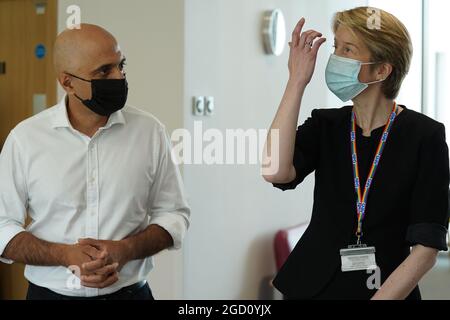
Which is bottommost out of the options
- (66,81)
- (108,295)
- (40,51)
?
(108,295)

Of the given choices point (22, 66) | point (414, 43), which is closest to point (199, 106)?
point (22, 66)

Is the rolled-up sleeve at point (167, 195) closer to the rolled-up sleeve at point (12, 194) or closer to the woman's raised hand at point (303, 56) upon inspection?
the rolled-up sleeve at point (12, 194)

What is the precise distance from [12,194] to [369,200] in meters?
1.02

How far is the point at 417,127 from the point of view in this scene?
1.47 metres

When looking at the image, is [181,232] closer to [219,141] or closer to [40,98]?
[219,141]

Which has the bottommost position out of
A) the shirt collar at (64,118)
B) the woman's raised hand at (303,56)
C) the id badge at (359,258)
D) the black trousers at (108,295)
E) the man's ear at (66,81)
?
the black trousers at (108,295)

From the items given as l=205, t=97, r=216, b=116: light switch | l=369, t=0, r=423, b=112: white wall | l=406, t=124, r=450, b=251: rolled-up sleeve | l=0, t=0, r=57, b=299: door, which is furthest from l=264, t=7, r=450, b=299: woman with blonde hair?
l=369, t=0, r=423, b=112: white wall

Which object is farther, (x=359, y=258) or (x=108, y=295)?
(x=108, y=295)

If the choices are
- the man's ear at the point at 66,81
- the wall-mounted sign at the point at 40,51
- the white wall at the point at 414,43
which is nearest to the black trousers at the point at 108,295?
the man's ear at the point at 66,81

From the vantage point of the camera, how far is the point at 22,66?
372 centimetres

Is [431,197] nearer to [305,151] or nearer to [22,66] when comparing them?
[305,151]

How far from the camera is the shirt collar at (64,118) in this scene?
1862 mm

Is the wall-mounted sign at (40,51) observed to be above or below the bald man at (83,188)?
above
